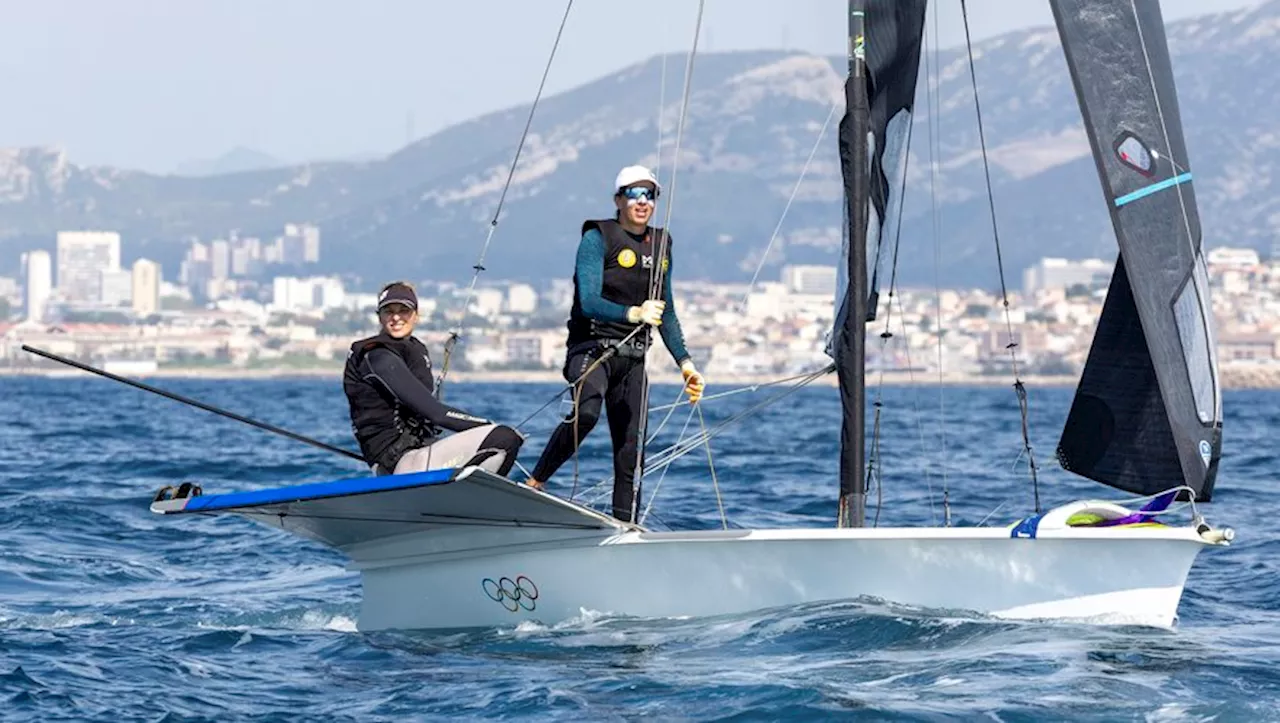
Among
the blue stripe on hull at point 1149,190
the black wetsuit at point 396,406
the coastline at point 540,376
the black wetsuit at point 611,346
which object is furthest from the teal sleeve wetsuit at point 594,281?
the coastline at point 540,376

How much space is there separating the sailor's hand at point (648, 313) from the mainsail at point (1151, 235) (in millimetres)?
1808

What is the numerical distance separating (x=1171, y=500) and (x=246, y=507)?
364 cm

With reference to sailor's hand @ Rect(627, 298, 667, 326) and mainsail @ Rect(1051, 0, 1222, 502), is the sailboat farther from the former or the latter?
sailor's hand @ Rect(627, 298, 667, 326)

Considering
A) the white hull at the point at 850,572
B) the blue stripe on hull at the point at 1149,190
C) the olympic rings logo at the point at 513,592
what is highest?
the blue stripe on hull at the point at 1149,190

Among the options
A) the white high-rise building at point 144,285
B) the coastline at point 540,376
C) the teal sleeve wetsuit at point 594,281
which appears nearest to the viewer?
the teal sleeve wetsuit at point 594,281

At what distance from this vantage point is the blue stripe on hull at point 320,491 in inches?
295

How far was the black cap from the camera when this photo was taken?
26.2 feet

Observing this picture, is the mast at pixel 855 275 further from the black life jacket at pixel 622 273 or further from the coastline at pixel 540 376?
the coastline at pixel 540 376

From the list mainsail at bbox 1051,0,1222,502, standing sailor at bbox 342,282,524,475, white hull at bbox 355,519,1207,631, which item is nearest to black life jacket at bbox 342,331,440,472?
standing sailor at bbox 342,282,524,475

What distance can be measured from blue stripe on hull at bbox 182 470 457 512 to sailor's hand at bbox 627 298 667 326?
3.73 ft

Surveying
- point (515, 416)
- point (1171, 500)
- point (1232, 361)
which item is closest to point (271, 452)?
point (1171, 500)

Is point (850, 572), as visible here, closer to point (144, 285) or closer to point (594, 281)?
point (594, 281)

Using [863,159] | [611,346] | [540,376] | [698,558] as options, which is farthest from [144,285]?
[698,558]

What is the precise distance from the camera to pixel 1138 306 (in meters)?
8.03
